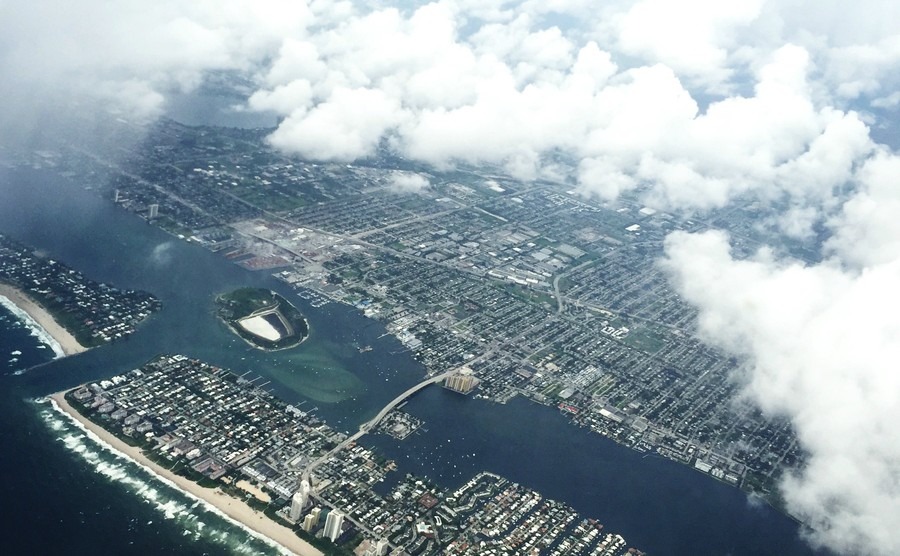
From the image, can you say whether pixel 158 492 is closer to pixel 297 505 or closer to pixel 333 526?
pixel 297 505

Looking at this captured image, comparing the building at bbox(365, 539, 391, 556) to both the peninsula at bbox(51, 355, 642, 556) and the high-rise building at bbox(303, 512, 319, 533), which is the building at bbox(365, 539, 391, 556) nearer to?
the peninsula at bbox(51, 355, 642, 556)

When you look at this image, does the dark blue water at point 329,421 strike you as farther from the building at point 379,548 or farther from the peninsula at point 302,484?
the building at point 379,548

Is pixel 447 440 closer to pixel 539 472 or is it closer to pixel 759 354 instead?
pixel 539 472

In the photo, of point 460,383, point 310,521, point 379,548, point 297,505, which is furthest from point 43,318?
point 379,548

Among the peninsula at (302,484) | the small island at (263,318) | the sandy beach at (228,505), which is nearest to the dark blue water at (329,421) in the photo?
the sandy beach at (228,505)

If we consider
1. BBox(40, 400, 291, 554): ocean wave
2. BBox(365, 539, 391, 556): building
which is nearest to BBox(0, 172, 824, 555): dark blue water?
BBox(40, 400, 291, 554): ocean wave

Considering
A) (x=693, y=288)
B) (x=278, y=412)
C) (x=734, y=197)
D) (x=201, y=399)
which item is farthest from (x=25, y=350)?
(x=734, y=197)
